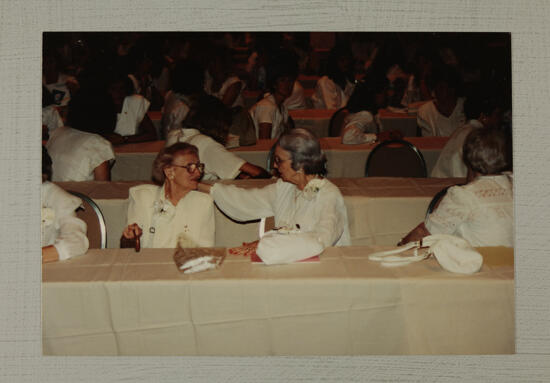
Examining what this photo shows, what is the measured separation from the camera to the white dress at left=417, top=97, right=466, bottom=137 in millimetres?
3357

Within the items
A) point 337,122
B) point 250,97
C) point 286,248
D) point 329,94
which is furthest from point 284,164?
point 329,94

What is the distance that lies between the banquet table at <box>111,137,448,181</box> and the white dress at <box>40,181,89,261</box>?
70cm

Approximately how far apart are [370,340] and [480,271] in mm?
470

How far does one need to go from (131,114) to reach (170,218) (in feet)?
2.94

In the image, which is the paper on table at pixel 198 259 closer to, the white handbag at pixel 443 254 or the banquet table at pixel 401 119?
the white handbag at pixel 443 254

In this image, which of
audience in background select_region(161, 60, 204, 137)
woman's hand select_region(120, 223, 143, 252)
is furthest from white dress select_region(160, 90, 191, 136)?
woman's hand select_region(120, 223, 143, 252)

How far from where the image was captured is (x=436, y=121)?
3.92m

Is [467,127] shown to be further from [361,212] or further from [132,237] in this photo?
[132,237]

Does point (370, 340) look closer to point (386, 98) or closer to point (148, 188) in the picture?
point (148, 188)

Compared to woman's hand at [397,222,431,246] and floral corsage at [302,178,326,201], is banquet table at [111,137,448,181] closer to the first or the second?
floral corsage at [302,178,326,201]

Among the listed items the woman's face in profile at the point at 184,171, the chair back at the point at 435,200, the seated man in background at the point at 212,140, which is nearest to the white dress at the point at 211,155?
the seated man in background at the point at 212,140

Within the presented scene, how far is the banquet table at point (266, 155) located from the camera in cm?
392

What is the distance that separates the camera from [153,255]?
282 cm
